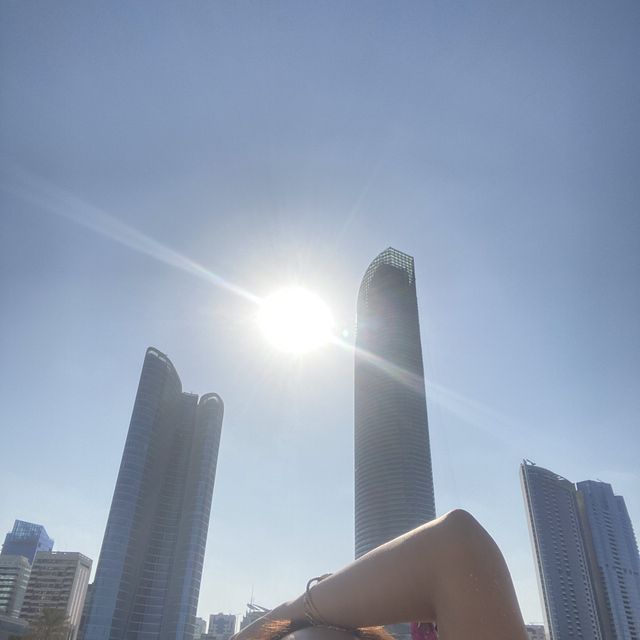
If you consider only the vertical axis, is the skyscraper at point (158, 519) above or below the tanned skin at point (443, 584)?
above

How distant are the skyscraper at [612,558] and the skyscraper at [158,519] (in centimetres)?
12928

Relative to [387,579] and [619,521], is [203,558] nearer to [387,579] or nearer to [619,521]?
[387,579]

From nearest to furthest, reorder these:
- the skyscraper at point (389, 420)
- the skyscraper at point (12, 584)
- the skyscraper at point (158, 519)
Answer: the skyscraper at point (158, 519) → the skyscraper at point (12, 584) → the skyscraper at point (389, 420)

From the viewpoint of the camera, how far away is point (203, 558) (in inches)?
4582

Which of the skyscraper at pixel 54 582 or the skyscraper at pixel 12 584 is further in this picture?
the skyscraper at pixel 12 584

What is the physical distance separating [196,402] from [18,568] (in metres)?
77.4

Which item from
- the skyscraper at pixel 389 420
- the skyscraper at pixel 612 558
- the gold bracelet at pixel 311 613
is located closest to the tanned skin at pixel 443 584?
the gold bracelet at pixel 311 613

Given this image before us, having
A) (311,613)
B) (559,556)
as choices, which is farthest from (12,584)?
(311,613)

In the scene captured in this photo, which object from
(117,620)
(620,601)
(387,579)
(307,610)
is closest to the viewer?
(387,579)

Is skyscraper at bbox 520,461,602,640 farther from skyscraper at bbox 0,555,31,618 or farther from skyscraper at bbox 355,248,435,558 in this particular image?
skyscraper at bbox 0,555,31,618

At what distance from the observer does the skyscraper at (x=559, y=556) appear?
145875 millimetres

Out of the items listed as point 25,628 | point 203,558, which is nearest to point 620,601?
point 203,558

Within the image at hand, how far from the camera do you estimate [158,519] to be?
117 meters

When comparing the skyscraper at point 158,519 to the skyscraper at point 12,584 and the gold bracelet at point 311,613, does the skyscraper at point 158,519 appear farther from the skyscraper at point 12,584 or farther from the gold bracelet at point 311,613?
the gold bracelet at point 311,613
